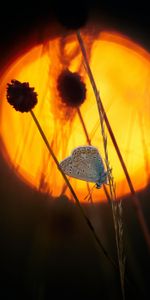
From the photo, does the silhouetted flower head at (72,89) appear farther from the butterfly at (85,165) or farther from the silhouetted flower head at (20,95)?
the butterfly at (85,165)

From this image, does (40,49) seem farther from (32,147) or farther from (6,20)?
(32,147)

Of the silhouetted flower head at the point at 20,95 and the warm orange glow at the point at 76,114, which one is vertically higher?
the warm orange glow at the point at 76,114

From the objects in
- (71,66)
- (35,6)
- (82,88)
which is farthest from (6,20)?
(82,88)

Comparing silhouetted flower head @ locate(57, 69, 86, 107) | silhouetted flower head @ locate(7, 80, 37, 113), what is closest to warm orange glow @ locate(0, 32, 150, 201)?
Result: silhouetted flower head @ locate(57, 69, 86, 107)

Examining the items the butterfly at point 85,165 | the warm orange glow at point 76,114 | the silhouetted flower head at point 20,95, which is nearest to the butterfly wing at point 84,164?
the butterfly at point 85,165

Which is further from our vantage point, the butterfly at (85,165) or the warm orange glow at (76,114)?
the warm orange glow at (76,114)

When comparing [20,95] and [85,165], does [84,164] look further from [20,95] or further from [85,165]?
[20,95]
